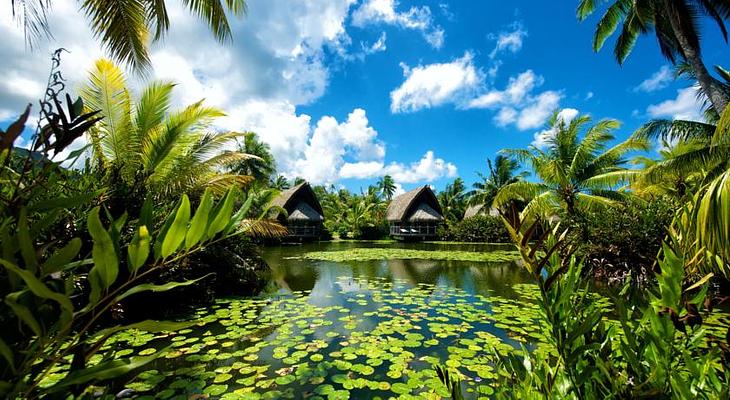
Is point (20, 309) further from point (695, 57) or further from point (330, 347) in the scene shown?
point (695, 57)

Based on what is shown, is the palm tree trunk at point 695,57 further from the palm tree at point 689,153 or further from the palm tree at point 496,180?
the palm tree at point 496,180

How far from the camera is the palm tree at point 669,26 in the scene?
7.08 m

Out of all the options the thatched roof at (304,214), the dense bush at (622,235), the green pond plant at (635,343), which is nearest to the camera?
the green pond plant at (635,343)

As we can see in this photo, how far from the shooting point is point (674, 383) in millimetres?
909

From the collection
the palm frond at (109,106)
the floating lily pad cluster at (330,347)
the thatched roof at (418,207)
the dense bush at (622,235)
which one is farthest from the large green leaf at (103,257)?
the thatched roof at (418,207)

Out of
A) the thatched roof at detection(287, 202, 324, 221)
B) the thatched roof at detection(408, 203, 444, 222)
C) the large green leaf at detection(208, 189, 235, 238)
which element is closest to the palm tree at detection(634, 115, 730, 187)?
the large green leaf at detection(208, 189, 235, 238)

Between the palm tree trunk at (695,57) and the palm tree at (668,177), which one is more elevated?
the palm tree trunk at (695,57)

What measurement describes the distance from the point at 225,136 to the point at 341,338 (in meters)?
4.86

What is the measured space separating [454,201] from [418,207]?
3.90 meters

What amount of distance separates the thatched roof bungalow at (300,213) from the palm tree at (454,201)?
31.5 feet

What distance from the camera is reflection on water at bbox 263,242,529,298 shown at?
6.41m

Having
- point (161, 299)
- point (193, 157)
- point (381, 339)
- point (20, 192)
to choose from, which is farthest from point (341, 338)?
point (193, 157)

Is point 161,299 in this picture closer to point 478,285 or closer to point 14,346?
point 14,346

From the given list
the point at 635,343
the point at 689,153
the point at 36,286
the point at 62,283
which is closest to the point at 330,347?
the point at 635,343
